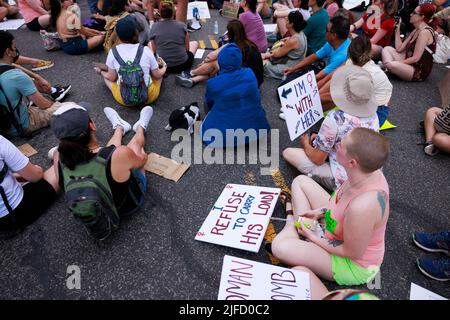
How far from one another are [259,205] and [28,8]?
707 centimetres

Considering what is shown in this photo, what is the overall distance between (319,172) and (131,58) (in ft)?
9.13

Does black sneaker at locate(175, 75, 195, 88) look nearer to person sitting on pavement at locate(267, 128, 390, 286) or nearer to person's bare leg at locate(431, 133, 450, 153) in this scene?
person sitting on pavement at locate(267, 128, 390, 286)

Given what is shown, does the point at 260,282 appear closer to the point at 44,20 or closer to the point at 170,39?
the point at 170,39

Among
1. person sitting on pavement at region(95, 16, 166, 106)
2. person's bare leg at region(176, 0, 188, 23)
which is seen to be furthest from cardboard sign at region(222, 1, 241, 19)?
person sitting on pavement at region(95, 16, 166, 106)

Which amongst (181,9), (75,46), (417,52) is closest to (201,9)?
(181,9)

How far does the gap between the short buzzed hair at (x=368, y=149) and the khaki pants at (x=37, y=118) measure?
145 inches

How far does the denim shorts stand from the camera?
567 cm

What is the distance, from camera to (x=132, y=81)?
4.00m

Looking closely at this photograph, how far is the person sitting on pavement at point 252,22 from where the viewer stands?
521cm

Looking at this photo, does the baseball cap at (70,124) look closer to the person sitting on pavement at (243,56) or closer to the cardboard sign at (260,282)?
the cardboard sign at (260,282)

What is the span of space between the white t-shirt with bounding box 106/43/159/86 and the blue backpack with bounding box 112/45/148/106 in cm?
5

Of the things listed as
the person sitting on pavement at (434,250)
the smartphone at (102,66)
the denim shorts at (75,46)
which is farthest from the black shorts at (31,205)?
the denim shorts at (75,46)

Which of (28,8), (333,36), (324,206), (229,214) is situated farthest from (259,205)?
(28,8)

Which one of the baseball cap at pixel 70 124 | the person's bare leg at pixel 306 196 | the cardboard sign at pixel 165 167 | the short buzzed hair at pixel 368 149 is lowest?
the cardboard sign at pixel 165 167
